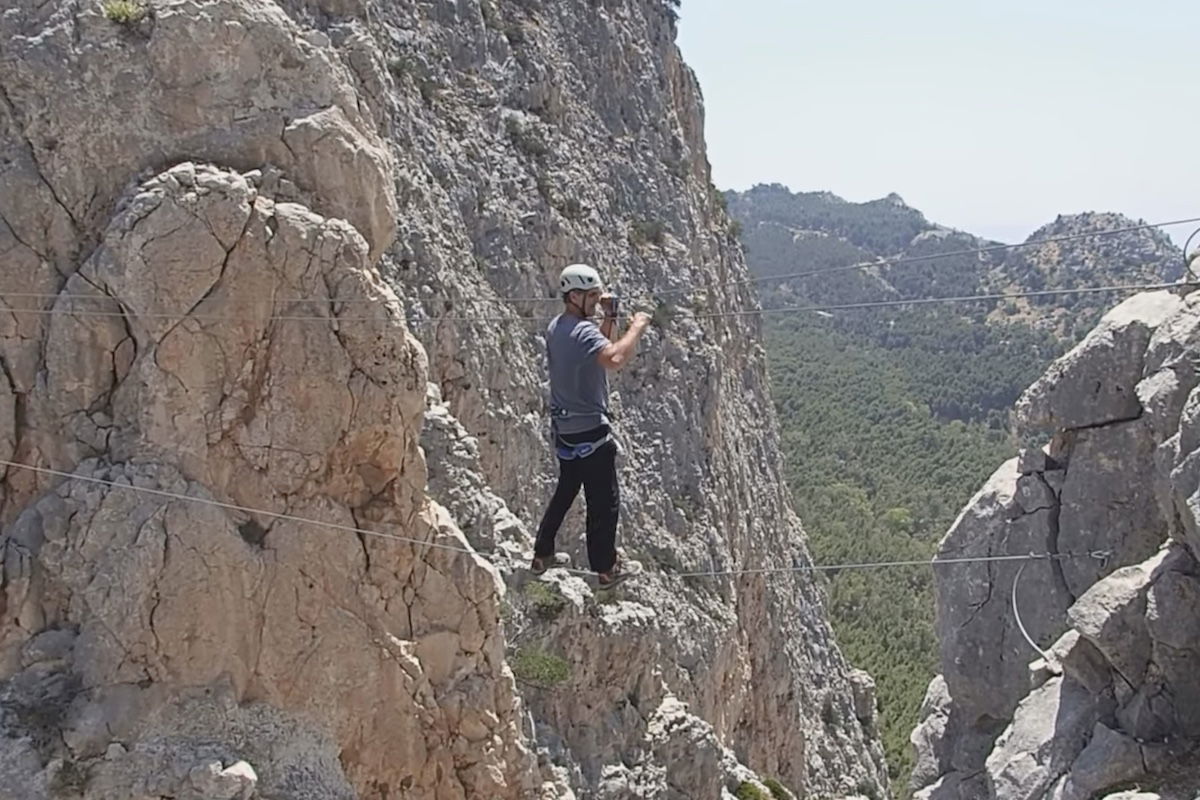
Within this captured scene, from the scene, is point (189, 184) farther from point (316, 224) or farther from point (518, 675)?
point (518, 675)

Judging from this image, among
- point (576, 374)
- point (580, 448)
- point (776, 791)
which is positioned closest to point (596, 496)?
point (580, 448)

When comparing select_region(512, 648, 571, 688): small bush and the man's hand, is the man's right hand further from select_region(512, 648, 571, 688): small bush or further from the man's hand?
select_region(512, 648, 571, 688): small bush

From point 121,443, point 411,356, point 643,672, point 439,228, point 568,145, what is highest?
point 568,145

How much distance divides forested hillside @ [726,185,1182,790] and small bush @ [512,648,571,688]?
9.95m

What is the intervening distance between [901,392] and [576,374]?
103 m

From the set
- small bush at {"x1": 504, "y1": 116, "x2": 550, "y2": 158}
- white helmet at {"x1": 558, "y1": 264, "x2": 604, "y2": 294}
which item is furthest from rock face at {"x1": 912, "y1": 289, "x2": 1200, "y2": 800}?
small bush at {"x1": 504, "y1": 116, "x2": 550, "y2": 158}

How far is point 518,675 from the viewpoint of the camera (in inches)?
650

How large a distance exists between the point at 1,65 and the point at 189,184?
2.45m

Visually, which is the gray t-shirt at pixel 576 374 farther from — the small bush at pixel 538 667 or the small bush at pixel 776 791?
the small bush at pixel 776 791

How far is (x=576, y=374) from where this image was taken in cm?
854

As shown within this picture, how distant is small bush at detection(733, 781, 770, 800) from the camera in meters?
19.1

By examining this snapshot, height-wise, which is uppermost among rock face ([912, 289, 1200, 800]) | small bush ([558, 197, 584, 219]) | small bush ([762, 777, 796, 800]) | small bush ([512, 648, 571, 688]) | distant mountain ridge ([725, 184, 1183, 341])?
distant mountain ridge ([725, 184, 1183, 341])

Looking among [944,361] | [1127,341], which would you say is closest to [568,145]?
[1127,341]

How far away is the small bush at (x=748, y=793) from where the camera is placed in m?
19.1
